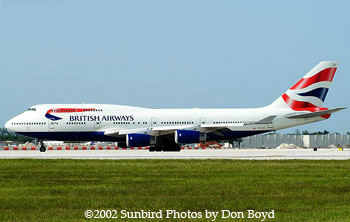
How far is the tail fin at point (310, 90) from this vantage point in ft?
178

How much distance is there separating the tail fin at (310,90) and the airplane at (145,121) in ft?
1.19

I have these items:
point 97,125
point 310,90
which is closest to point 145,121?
point 97,125

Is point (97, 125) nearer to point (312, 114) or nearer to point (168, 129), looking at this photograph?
point (168, 129)

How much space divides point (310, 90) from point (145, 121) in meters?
14.6

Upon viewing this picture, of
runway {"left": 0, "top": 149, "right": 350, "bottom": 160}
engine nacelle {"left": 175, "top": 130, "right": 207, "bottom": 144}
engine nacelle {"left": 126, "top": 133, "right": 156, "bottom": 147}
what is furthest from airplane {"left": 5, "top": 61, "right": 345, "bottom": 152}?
→ runway {"left": 0, "top": 149, "right": 350, "bottom": 160}

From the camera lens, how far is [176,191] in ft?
55.8

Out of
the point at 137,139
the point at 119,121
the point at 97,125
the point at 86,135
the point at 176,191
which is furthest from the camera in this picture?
the point at 119,121

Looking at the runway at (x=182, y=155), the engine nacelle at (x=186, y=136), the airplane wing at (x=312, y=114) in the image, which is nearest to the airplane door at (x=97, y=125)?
the runway at (x=182, y=155)

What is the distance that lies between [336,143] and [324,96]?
137 ft

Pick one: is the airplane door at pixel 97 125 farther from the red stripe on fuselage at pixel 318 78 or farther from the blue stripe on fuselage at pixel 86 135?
the red stripe on fuselage at pixel 318 78

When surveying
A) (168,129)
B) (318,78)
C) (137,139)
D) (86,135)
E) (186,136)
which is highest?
(318,78)

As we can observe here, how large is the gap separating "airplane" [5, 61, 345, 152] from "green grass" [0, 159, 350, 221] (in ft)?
86.3

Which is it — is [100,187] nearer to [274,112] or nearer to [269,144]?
[274,112]

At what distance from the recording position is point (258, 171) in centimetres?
2388
